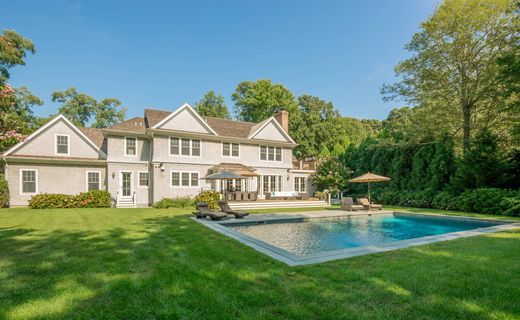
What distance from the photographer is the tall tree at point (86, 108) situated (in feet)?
158

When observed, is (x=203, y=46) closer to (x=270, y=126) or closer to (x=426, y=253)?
(x=270, y=126)

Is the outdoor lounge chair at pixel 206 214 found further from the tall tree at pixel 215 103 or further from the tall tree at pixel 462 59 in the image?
the tall tree at pixel 215 103

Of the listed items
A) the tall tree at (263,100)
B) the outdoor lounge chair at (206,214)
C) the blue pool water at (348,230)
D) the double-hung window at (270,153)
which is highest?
the tall tree at (263,100)

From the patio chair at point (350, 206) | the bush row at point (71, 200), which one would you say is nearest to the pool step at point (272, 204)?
the patio chair at point (350, 206)

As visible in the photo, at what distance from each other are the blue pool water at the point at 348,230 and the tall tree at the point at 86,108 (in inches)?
1898

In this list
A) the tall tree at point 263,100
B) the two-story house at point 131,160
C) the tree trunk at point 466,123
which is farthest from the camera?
the tall tree at point 263,100

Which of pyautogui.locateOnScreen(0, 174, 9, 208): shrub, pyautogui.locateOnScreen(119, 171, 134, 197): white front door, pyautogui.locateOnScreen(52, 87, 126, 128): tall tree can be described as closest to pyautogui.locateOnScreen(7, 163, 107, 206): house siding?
pyautogui.locateOnScreen(0, 174, 9, 208): shrub

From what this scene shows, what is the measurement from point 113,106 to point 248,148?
1515 inches

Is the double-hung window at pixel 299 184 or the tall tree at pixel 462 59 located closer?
the tall tree at pixel 462 59

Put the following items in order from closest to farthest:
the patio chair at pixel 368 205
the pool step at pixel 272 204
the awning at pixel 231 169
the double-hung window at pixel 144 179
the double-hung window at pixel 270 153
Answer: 1. the patio chair at pixel 368 205
2. the pool step at pixel 272 204
3. the double-hung window at pixel 144 179
4. the awning at pixel 231 169
5. the double-hung window at pixel 270 153

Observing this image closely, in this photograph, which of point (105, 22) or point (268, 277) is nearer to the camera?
point (268, 277)

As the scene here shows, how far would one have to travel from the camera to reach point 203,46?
22.9 meters

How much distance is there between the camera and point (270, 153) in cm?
2664

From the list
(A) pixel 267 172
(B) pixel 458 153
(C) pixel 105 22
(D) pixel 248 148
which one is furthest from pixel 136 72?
(B) pixel 458 153
